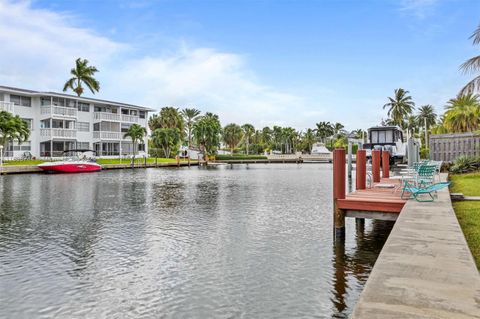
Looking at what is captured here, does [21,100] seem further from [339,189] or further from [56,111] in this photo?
[339,189]

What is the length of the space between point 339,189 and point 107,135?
5968 cm

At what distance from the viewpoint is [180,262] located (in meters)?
10.8

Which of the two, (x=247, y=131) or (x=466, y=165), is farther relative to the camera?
(x=247, y=131)

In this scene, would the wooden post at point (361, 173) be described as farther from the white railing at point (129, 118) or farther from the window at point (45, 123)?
the white railing at point (129, 118)

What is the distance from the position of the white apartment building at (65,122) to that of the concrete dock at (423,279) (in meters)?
55.3

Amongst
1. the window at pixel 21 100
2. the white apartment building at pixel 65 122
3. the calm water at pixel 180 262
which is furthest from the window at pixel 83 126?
the calm water at pixel 180 262

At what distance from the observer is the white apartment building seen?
5559 centimetres

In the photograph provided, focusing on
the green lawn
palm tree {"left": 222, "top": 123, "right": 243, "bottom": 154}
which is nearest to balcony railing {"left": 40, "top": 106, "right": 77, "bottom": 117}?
the green lawn

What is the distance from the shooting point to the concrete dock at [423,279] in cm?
434

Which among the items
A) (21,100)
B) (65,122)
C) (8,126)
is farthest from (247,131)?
(8,126)

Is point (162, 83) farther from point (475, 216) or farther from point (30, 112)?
point (475, 216)

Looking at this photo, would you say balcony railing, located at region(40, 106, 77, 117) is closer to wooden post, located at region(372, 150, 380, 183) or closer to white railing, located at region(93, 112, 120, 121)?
white railing, located at region(93, 112, 120, 121)

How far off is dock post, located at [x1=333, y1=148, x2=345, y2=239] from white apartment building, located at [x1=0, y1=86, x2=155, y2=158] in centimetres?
5084

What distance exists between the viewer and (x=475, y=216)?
11.4 metres
